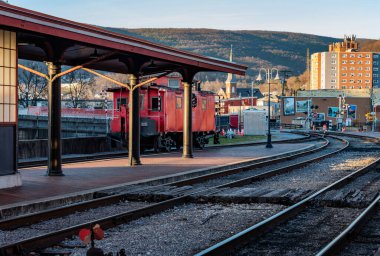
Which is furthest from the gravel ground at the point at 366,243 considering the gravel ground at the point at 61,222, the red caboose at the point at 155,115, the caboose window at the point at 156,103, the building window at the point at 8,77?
the caboose window at the point at 156,103

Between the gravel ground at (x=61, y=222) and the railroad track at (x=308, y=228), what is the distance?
3.12 meters

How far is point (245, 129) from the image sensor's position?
5369 cm

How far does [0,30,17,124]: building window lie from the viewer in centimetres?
1270

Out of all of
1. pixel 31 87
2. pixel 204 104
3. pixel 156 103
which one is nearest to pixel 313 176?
pixel 156 103

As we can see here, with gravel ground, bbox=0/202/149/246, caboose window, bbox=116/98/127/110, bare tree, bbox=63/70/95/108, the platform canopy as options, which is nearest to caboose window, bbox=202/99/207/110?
caboose window, bbox=116/98/127/110

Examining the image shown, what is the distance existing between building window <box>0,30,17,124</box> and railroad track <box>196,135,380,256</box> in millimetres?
6777

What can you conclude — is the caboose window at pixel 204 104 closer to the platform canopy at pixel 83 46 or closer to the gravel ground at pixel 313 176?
the platform canopy at pixel 83 46

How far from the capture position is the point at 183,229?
9.29m

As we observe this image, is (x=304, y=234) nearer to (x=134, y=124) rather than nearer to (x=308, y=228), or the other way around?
(x=308, y=228)

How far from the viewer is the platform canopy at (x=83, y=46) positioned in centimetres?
1227

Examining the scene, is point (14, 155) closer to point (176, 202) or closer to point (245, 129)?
point (176, 202)

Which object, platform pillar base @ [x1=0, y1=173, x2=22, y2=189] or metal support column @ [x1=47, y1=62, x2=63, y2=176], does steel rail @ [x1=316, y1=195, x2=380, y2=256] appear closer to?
platform pillar base @ [x1=0, y1=173, x2=22, y2=189]

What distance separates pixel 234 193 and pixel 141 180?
2.98 m

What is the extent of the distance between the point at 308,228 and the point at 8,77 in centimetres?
760
